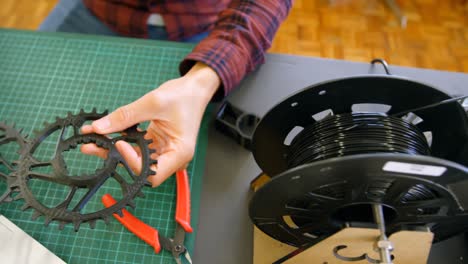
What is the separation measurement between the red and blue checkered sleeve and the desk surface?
0.21 ft

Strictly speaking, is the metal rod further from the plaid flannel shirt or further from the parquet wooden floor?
the parquet wooden floor

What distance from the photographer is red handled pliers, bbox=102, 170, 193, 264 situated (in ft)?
3.27

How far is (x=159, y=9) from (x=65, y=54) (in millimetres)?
354

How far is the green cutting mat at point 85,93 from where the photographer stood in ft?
3.37

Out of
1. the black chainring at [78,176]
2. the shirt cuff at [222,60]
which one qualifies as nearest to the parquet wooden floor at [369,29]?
the shirt cuff at [222,60]

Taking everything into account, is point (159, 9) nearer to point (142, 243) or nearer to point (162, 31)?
point (162, 31)

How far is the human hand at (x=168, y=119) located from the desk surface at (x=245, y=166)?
0.30ft

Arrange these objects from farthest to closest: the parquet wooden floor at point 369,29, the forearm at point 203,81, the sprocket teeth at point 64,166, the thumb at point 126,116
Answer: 1. the parquet wooden floor at point 369,29
2. the forearm at point 203,81
3. the thumb at point 126,116
4. the sprocket teeth at point 64,166

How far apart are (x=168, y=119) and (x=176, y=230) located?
29cm

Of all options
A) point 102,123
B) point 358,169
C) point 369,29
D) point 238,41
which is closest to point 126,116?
point 102,123

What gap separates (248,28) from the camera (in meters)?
1.24

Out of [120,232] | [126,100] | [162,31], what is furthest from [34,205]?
[162,31]

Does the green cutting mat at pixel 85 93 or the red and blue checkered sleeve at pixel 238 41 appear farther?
the red and blue checkered sleeve at pixel 238 41

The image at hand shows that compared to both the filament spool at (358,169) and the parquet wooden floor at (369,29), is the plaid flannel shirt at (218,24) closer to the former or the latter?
the filament spool at (358,169)
